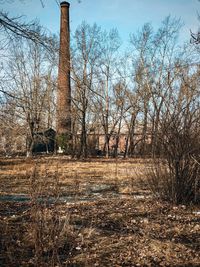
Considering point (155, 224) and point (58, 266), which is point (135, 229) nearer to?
point (155, 224)

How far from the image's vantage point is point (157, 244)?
12.5 feet

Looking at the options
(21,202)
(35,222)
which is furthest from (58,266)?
(21,202)

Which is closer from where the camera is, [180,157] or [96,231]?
[96,231]

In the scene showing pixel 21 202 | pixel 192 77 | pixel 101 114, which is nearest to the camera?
pixel 21 202

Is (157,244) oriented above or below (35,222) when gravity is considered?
below

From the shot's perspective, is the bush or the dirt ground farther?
the bush

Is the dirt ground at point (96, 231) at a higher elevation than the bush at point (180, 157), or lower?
lower

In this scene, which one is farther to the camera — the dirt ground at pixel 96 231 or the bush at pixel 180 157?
the bush at pixel 180 157

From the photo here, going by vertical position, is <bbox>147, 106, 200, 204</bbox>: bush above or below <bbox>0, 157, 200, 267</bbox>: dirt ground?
above

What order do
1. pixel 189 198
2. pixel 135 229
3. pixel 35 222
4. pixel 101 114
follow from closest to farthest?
1. pixel 35 222
2. pixel 135 229
3. pixel 189 198
4. pixel 101 114

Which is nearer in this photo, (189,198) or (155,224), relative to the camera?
(155,224)

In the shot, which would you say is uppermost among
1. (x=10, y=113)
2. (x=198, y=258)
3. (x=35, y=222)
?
(x=10, y=113)

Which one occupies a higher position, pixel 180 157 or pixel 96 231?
pixel 180 157

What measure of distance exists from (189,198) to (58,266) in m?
3.85
